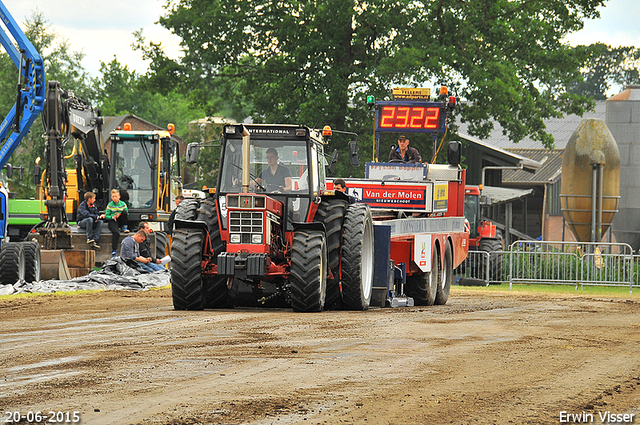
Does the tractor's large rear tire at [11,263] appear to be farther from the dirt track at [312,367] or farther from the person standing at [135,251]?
→ the dirt track at [312,367]

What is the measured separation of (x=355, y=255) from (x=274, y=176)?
1.57 m

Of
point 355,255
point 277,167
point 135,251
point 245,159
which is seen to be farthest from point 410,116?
point 245,159

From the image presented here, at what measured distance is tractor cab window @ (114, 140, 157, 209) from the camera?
22.0 m

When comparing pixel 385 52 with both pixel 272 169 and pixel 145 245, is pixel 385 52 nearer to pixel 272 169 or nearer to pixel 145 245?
pixel 145 245

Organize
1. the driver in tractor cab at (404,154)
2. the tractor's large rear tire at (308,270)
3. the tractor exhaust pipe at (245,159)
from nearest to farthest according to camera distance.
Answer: the tractor's large rear tire at (308,270) → the tractor exhaust pipe at (245,159) → the driver in tractor cab at (404,154)

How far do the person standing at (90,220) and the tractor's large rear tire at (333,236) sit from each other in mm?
8384

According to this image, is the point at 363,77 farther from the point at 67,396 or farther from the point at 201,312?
the point at 67,396

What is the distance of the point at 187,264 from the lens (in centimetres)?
1167

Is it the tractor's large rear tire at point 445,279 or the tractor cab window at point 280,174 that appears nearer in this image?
the tractor cab window at point 280,174

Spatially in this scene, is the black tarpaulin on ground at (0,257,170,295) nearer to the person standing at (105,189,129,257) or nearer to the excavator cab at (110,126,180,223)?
the person standing at (105,189,129,257)

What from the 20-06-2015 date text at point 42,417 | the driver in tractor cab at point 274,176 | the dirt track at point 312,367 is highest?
the driver in tractor cab at point 274,176

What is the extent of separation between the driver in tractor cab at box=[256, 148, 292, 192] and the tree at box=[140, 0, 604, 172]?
1858 cm

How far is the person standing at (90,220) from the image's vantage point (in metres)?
19.5

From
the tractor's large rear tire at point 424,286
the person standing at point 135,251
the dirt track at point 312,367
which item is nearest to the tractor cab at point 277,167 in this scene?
the dirt track at point 312,367
